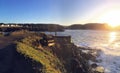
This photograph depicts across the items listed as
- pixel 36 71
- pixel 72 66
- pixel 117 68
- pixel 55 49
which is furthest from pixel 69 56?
pixel 36 71

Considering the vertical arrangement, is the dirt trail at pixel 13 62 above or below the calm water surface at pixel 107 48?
above

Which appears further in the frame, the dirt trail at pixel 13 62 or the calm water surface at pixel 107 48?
the calm water surface at pixel 107 48

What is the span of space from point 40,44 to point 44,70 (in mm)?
10633

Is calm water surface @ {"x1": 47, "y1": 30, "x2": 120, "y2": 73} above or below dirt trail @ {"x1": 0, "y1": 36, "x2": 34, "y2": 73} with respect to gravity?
below

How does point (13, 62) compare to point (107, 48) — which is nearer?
point (13, 62)

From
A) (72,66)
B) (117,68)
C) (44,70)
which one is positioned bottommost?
(117,68)

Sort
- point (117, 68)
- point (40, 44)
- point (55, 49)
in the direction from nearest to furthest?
point (40, 44), point (55, 49), point (117, 68)

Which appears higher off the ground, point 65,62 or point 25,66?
point 25,66

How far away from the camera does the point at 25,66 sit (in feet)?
48.9

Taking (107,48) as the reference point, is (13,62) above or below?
above

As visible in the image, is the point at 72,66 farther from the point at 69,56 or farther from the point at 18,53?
the point at 18,53

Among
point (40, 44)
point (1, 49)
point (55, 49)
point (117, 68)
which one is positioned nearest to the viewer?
point (1, 49)

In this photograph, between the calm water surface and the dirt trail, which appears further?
the calm water surface

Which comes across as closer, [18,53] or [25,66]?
[25,66]
